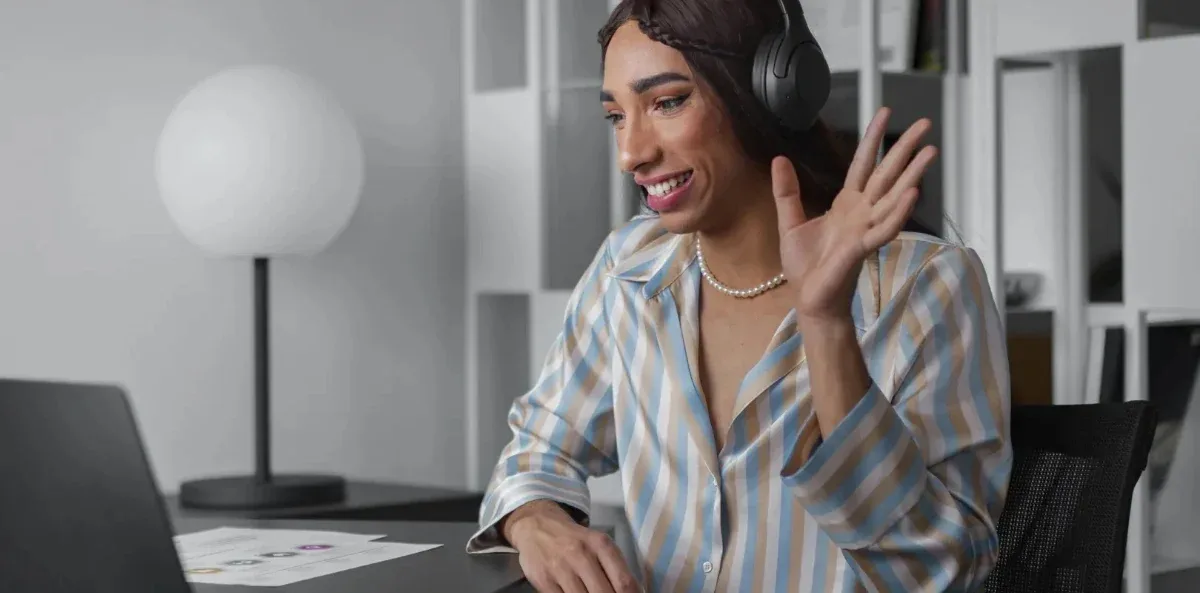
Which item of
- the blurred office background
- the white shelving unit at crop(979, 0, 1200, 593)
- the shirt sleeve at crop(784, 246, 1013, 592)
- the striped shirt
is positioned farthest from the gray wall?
the shirt sleeve at crop(784, 246, 1013, 592)

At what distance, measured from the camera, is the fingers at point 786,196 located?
1133mm

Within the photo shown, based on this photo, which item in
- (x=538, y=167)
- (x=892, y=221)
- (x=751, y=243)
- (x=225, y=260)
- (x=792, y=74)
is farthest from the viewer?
(x=538, y=167)

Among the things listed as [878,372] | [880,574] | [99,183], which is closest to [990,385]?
[878,372]

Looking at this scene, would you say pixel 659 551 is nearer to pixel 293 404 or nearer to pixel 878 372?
pixel 878 372

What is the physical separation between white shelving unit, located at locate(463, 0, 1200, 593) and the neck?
566 millimetres

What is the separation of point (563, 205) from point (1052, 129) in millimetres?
1031

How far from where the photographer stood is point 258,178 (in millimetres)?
2406

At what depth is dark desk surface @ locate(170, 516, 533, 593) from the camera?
1120 millimetres

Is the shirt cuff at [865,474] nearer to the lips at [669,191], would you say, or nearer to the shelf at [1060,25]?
the lips at [669,191]

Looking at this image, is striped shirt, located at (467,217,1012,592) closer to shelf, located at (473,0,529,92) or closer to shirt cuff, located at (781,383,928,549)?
shirt cuff, located at (781,383,928,549)

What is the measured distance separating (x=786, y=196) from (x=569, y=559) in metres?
0.37

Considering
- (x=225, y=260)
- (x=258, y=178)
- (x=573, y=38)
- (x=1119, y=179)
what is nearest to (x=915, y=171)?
(x=258, y=178)

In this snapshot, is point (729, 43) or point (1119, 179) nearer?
point (729, 43)

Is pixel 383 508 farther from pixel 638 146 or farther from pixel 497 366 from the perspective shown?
pixel 638 146
